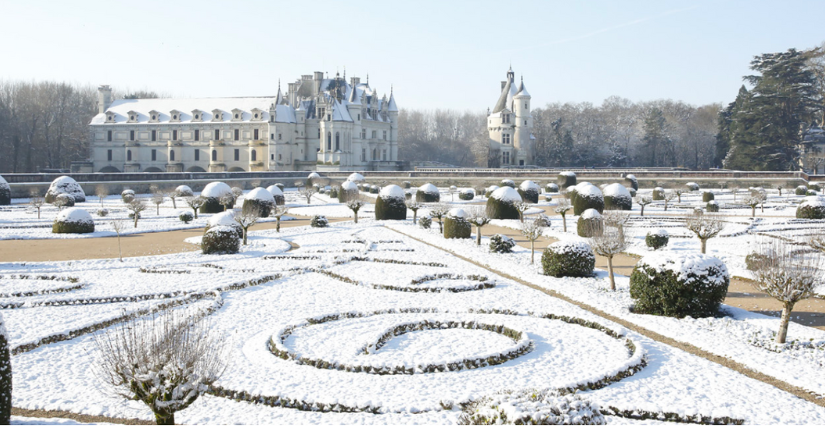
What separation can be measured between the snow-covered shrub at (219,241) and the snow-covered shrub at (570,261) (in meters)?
9.23

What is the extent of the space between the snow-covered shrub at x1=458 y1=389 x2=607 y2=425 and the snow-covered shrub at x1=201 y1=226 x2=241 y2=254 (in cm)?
1482

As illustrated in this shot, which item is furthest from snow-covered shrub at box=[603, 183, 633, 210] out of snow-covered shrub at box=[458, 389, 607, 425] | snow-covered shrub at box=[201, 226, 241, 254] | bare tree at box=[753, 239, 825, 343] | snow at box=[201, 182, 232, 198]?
snow-covered shrub at box=[458, 389, 607, 425]

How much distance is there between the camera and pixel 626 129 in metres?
87.2

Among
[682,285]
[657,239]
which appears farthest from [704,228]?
[682,285]

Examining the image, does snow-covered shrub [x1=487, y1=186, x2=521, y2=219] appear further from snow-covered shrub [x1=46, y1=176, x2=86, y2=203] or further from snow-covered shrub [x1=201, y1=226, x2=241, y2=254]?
snow-covered shrub [x1=46, y1=176, x2=86, y2=203]

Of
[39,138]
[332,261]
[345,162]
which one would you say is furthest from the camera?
[39,138]

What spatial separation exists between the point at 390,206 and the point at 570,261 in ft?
46.2

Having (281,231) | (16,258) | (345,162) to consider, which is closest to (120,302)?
(16,258)

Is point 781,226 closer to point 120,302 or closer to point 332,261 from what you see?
point 332,261

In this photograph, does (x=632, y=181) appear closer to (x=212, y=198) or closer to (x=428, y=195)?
(x=428, y=195)

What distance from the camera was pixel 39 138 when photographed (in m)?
75.1

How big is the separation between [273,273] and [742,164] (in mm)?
54506

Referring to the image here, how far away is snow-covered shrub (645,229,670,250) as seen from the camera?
61.9ft

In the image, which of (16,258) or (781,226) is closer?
(16,258)
